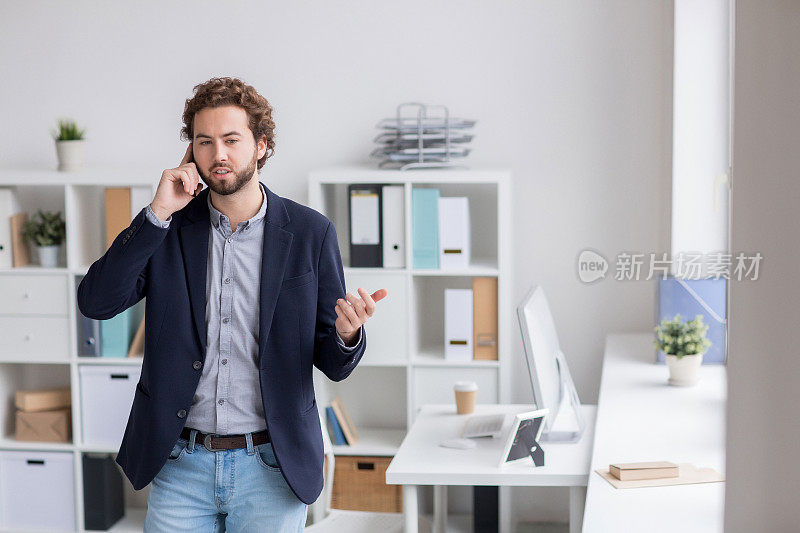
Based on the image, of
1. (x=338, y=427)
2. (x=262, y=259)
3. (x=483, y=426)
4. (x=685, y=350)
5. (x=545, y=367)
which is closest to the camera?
(x=262, y=259)

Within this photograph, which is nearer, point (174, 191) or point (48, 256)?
point (174, 191)

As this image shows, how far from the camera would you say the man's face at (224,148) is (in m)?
1.88

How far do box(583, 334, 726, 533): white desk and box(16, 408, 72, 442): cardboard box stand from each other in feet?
7.27

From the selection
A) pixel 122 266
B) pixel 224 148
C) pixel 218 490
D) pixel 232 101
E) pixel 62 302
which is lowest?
pixel 218 490

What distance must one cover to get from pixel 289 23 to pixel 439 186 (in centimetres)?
93

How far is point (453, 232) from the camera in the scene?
342 cm

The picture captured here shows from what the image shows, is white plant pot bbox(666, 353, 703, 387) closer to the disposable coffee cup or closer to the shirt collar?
the disposable coffee cup

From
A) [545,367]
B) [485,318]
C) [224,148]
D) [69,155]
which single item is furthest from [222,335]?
[69,155]

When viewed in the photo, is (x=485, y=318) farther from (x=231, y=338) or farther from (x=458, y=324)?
(x=231, y=338)

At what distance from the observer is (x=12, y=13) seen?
388cm

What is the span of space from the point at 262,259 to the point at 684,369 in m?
1.59

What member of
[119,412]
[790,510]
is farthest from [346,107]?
[790,510]

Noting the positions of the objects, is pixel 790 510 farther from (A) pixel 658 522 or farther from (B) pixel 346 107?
(B) pixel 346 107

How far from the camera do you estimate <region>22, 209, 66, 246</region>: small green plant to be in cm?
367
